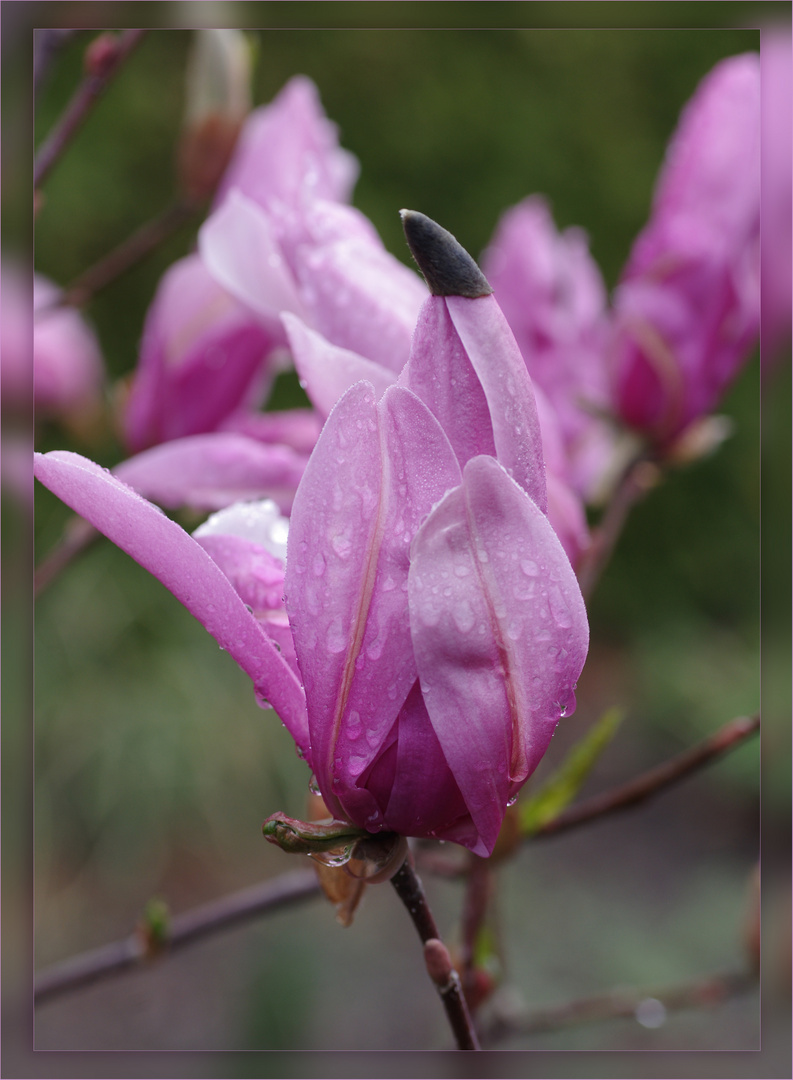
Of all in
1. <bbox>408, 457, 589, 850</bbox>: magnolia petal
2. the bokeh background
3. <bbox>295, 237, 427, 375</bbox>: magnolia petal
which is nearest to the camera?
<bbox>408, 457, 589, 850</bbox>: magnolia petal

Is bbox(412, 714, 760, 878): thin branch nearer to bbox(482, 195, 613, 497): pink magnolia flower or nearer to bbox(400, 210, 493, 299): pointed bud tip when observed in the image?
bbox(482, 195, 613, 497): pink magnolia flower

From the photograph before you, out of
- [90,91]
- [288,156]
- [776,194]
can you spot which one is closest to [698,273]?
[776,194]

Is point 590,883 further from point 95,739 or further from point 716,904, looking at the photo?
point 95,739

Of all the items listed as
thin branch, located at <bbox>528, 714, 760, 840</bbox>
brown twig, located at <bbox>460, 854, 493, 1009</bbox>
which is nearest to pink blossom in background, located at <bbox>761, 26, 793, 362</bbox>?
thin branch, located at <bbox>528, 714, 760, 840</bbox>

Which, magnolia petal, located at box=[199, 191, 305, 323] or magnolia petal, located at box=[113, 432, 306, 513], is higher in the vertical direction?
magnolia petal, located at box=[199, 191, 305, 323]

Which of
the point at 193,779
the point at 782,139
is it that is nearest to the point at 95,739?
the point at 193,779

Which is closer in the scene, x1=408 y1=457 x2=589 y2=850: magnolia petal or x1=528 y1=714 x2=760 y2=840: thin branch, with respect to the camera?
x1=408 y1=457 x2=589 y2=850: magnolia petal

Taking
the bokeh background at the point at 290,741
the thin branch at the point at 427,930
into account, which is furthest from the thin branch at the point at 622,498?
the bokeh background at the point at 290,741

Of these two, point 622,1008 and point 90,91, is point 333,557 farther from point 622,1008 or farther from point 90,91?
point 622,1008
